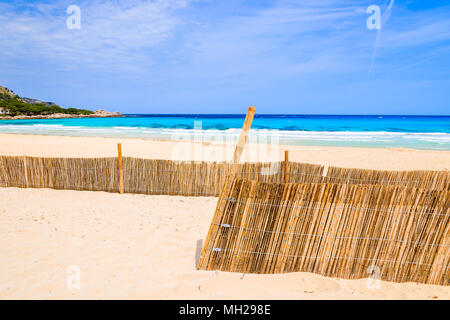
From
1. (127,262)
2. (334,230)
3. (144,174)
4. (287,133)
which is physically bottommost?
(127,262)

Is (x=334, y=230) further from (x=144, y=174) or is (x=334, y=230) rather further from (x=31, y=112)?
(x=31, y=112)

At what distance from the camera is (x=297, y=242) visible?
3.01 metres

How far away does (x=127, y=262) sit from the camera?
341cm

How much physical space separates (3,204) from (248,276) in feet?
17.0

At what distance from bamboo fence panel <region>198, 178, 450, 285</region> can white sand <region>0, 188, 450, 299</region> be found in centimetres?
14

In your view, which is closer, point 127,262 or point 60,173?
point 127,262

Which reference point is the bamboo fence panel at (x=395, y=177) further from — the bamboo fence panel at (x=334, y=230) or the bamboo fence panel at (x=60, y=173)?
the bamboo fence panel at (x=60, y=173)

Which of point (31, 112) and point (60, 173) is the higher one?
point (31, 112)

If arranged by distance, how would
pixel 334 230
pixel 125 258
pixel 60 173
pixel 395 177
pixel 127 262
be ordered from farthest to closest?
1. pixel 60 173
2. pixel 395 177
3. pixel 125 258
4. pixel 127 262
5. pixel 334 230

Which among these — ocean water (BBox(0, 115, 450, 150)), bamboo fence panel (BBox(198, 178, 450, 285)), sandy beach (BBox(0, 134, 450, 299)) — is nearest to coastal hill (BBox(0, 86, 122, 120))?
ocean water (BBox(0, 115, 450, 150))

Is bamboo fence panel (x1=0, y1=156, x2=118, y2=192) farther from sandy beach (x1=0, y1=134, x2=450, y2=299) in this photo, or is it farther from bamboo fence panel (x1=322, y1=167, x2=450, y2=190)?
bamboo fence panel (x1=322, y1=167, x2=450, y2=190)

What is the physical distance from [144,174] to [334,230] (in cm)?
453

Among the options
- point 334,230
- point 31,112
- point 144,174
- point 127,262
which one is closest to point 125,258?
point 127,262
